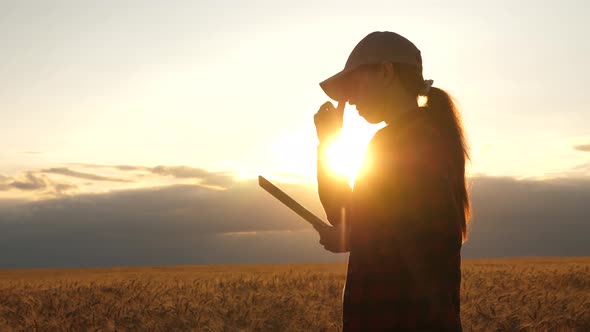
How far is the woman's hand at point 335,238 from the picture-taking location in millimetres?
3604

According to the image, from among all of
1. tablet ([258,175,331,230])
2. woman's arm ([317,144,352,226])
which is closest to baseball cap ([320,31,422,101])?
woman's arm ([317,144,352,226])

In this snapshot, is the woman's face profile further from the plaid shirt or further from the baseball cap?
the plaid shirt

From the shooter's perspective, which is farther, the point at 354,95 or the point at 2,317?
the point at 2,317

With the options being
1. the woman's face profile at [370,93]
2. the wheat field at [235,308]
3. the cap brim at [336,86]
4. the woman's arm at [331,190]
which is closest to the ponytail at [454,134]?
the woman's face profile at [370,93]

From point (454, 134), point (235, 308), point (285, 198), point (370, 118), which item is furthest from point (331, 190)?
point (235, 308)

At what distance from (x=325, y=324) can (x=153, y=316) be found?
2.40 m

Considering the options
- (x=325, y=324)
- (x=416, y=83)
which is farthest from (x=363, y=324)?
(x=325, y=324)

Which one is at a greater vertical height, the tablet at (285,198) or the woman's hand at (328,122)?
the woman's hand at (328,122)

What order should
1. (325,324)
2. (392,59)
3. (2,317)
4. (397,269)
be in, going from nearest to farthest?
(397,269) < (392,59) < (325,324) < (2,317)

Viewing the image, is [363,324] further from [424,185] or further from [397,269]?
[424,185]

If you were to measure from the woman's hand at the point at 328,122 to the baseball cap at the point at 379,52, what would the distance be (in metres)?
0.17

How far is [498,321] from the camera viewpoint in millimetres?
9336

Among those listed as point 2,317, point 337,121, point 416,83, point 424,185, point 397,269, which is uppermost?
point 416,83

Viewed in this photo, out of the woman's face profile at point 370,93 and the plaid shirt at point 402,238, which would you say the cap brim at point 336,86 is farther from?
the plaid shirt at point 402,238
